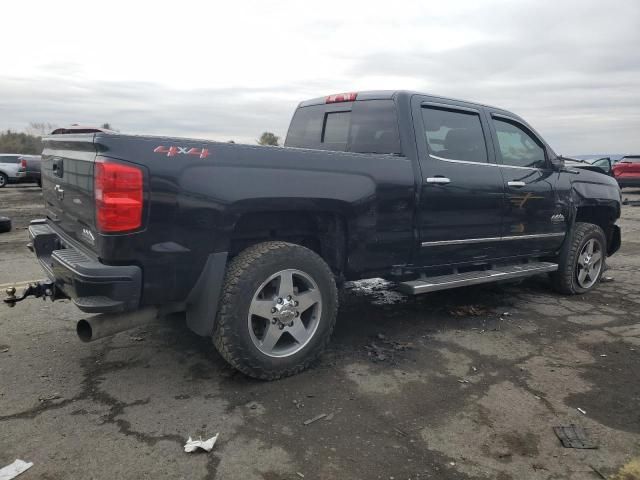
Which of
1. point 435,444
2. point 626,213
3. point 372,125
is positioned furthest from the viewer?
point 626,213

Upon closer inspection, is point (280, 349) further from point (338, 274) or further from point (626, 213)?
point (626, 213)

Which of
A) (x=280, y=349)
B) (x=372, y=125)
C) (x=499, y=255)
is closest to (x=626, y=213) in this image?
(x=499, y=255)

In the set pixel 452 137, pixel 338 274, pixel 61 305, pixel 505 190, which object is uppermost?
pixel 452 137

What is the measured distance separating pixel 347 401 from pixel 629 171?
2012 cm

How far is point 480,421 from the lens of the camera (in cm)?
296

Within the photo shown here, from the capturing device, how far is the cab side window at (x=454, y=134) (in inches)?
168

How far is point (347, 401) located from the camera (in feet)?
10.3

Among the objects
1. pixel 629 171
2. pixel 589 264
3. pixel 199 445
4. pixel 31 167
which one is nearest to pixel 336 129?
pixel 199 445

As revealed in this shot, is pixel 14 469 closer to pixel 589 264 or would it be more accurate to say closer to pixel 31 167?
pixel 589 264

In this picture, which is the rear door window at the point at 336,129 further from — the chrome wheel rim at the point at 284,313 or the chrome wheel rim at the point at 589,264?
the chrome wheel rim at the point at 589,264

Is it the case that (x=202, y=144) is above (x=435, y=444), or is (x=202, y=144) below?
above

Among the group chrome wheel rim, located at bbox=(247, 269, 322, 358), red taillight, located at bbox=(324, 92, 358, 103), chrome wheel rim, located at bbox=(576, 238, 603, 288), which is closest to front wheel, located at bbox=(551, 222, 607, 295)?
chrome wheel rim, located at bbox=(576, 238, 603, 288)

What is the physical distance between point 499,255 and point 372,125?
5.90 ft

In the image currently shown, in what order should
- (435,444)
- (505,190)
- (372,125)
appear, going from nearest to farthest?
(435,444), (372,125), (505,190)
